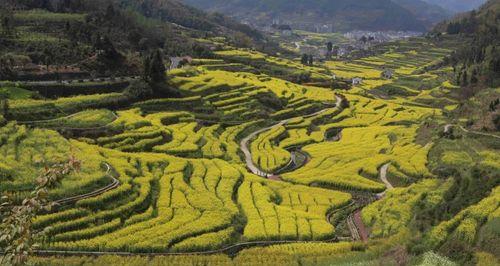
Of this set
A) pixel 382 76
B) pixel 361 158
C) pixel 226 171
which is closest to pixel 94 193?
pixel 226 171

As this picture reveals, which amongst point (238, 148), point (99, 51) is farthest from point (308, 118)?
point (99, 51)

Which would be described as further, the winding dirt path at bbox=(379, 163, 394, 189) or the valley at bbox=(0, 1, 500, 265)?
the winding dirt path at bbox=(379, 163, 394, 189)

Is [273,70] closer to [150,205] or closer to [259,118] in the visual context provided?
[259,118]

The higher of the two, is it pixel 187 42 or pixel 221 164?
pixel 187 42

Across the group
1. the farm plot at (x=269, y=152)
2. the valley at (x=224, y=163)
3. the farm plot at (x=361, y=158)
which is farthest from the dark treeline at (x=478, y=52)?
the farm plot at (x=269, y=152)

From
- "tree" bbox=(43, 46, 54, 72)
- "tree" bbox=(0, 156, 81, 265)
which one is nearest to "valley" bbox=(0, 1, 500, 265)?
"tree" bbox=(0, 156, 81, 265)

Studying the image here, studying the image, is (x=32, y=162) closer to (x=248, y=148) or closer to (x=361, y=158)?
(x=248, y=148)

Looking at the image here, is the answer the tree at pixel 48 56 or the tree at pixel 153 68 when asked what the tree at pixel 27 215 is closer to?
the tree at pixel 153 68

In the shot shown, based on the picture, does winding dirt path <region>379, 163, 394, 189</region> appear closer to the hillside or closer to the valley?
the valley
